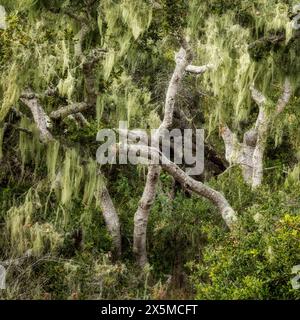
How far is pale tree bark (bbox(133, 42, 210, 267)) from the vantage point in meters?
9.34

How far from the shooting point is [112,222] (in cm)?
1035

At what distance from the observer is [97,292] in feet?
29.5

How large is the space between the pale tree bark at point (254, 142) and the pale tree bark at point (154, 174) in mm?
1954

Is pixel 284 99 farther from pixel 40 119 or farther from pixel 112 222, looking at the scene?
pixel 40 119

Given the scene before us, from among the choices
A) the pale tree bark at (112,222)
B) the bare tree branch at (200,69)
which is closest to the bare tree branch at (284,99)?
the bare tree branch at (200,69)

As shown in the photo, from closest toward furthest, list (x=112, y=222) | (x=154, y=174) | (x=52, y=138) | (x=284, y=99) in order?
(x=52, y=138)
(x=154, y=174)
(x=112, y=222)
(x=284, y=99)

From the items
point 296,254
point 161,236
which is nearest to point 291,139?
point 161,236

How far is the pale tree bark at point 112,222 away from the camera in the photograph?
404 inches

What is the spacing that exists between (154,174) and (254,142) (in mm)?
3241

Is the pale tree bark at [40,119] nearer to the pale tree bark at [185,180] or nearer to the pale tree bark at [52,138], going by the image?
the pale tree bark at [52,138]

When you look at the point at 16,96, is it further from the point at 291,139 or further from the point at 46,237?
the point at 291,139

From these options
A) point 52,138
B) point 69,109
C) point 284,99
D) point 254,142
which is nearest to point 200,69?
point 284,99

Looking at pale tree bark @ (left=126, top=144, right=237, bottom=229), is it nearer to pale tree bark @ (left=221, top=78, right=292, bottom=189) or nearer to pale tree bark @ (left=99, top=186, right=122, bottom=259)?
pale tree bark @ (left=99, top=186, right=122, bottom=259)

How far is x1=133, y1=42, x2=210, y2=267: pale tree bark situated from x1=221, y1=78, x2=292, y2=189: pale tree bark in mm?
1954
